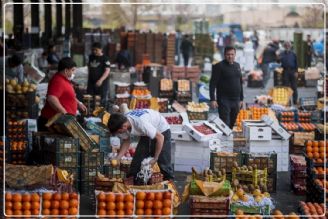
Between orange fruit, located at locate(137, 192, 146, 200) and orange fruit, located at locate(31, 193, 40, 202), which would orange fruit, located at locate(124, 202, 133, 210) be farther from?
orange fruit, located at locate(31, 193, 40, 202)

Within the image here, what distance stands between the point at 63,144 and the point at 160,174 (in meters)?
1.27

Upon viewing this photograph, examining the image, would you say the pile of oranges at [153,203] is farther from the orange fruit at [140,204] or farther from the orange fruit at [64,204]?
the orange fruit at [64,204]

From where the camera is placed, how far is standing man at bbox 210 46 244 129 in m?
12.8

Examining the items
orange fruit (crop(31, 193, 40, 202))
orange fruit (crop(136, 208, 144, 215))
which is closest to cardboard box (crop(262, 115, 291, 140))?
orange fruit (crop(136, 208, 144, 215))

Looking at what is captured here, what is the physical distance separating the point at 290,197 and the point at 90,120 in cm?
359

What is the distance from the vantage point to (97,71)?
15.4 m

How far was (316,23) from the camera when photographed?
57.8 m

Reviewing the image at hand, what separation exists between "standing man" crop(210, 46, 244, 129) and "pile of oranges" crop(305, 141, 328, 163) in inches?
117

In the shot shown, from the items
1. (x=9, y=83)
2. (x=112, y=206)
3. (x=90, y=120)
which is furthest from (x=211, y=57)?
(x=112, y=206)

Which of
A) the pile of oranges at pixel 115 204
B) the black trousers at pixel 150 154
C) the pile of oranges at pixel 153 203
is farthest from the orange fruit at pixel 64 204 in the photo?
the black trousers at pixel 150 154

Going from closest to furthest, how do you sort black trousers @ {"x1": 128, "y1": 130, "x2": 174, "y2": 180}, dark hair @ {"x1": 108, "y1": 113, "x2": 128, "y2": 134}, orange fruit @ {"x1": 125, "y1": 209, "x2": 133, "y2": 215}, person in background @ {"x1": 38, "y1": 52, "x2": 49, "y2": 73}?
orange fruit @ {"x1": 125, "y1": 209, "x2": 133, "y2": 215}, dark hair @ {"x1": 108, "y1": 113, "x2": 128, "y2": 134}, black trousers @ {"x1": 128, "y1": 130, "x2": 174, "y2": 180}, person in background @ {"x1": 38, "y1": 52, "x2": 49, "y2": 73}

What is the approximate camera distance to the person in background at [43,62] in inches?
855

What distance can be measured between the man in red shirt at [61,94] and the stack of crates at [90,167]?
719 millimetres

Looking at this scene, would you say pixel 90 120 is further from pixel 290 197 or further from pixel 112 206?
pixel 112 206
